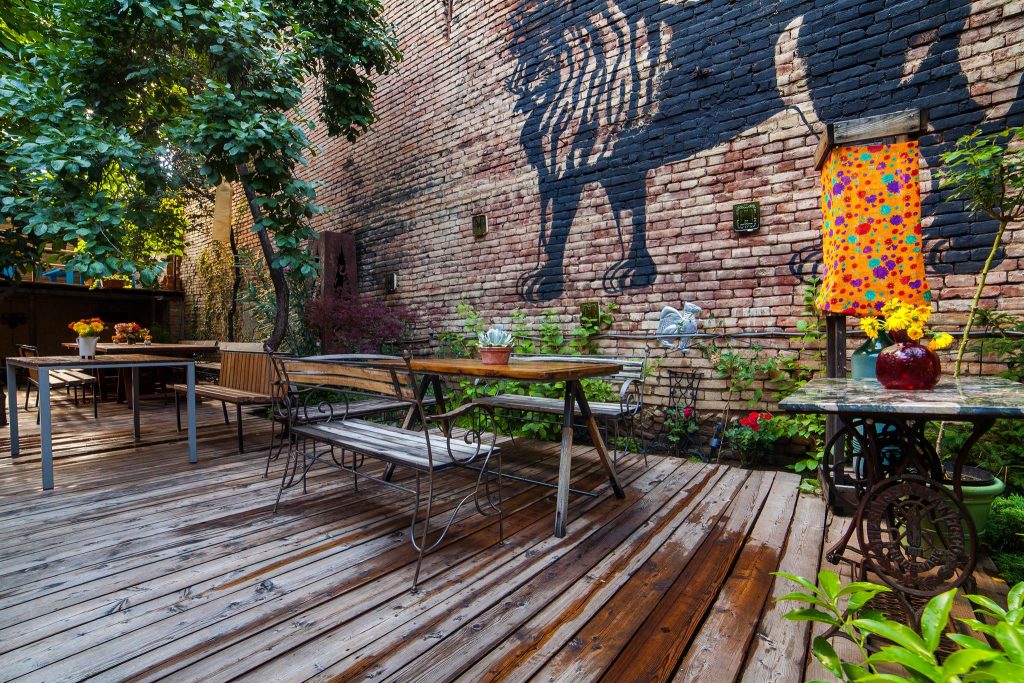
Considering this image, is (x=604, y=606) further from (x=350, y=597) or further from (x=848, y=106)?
(x=848, y=106)

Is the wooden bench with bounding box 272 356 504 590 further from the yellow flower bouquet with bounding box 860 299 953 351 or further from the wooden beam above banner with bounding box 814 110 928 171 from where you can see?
the wooden beam above banner with bounding box 814 110 928 171

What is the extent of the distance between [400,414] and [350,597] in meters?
3.66

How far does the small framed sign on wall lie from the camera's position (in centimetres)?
355

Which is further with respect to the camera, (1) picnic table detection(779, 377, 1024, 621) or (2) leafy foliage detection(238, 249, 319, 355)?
(2) leafy foliage detection(238, 249, 319, 355)

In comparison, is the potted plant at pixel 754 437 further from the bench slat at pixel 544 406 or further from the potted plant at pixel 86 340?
the potted plant at pixel 86 340

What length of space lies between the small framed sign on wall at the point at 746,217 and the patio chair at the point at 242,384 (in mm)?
3782

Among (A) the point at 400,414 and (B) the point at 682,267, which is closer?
(B) the point at 682,267

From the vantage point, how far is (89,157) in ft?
13.7

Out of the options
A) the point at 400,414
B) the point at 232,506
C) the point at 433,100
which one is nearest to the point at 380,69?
the point at 433,100

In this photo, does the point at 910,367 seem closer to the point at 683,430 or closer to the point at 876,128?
the point at 876,128

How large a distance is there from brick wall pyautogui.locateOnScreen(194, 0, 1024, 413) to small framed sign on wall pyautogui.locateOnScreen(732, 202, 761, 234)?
0.05 metres

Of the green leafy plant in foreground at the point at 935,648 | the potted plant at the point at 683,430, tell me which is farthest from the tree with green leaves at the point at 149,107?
the green leafy plant in foreground at the point at 935,648

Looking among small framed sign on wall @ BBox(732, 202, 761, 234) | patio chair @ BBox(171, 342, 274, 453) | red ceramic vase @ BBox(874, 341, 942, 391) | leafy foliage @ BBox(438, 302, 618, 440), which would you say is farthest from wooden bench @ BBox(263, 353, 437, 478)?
small framed sign on wall @ BBox(732, 202, 761, 234)

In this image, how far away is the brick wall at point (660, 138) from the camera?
2941 millimetres
